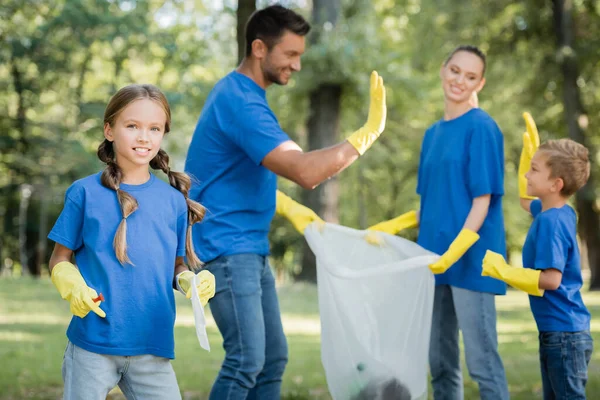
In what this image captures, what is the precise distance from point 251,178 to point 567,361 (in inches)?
58.5

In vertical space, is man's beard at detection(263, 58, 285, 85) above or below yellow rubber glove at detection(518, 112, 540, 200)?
above

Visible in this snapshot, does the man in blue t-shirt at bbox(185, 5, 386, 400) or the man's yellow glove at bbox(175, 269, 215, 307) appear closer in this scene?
the man's yellow glove at bbox(175, 269, 215, 307)

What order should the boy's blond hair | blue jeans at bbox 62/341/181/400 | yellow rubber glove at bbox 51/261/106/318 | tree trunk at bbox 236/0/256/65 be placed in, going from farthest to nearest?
tree trunk at bbox 236/0/256/65 < the boy's blond hair < blue jeans at bbox 62/341/181/400 < yellow rubber glove at bbox 51/261/106/318

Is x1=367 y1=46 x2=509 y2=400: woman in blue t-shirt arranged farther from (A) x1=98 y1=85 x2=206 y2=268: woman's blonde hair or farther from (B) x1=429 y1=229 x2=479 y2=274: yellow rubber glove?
(A) x1=98 y1=85 x2=206 y2=268: woman's blonde hair

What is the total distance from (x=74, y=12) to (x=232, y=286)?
41.9 feet

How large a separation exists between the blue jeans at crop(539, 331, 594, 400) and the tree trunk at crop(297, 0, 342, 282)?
31.2 feet

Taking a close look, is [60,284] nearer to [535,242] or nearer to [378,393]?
[378,393]

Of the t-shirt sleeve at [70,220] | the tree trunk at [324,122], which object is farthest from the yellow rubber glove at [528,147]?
the tree trunk at [324,122]

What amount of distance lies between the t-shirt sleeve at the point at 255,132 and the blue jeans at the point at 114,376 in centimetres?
94

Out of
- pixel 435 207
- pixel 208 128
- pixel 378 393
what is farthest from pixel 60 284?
pixel 435 207

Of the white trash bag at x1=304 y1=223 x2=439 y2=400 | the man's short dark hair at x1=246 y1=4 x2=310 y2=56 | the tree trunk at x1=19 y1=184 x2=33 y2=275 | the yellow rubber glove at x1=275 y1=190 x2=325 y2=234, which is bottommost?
the tree trunk at x1=19 y1=184 x2=33 y2=275

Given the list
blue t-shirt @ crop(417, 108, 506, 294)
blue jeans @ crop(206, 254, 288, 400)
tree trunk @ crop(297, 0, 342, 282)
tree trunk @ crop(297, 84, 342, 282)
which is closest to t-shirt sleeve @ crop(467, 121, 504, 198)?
blue t-shirt @ crop(417, 108, 506, 294)

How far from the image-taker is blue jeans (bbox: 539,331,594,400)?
10.1ft

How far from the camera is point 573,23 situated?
52.2 ft
